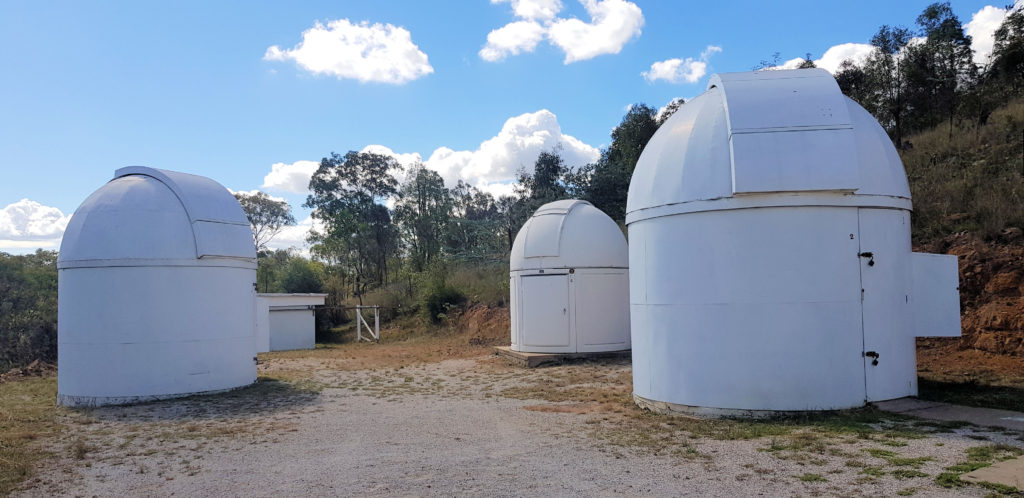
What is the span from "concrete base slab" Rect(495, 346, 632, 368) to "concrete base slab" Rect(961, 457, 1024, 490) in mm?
11688

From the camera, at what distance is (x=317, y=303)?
87.7 ft

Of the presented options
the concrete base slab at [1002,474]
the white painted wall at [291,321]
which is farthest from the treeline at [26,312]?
the concrete base slab at [1002,474]

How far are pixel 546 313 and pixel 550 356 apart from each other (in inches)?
47.8

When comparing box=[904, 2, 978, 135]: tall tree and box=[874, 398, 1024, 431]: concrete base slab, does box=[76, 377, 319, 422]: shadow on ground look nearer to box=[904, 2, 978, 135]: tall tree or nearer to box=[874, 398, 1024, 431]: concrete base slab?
box=[874, 398, 1024, 431]: concrete base slab

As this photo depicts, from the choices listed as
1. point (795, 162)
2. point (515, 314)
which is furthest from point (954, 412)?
point (515, 314)

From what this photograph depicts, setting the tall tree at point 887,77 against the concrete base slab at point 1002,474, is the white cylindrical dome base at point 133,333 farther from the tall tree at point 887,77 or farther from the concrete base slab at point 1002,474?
the tall tree at point 887,77

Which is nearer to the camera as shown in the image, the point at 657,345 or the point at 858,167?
the point at 858,167

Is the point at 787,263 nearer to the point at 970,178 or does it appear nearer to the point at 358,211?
the point at 970,178

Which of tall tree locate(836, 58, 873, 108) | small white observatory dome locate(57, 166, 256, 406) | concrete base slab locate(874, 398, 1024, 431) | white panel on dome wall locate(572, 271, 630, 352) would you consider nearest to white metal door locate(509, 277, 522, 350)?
white panel on dome wall locate(572, 271, 630, 352)

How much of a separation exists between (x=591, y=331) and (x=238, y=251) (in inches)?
353

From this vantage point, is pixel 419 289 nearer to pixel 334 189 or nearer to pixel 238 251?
pixel 334 189

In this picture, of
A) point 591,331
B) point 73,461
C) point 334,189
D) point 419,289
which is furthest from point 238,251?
point 334,189

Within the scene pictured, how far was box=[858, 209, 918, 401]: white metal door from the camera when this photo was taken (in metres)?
8.35

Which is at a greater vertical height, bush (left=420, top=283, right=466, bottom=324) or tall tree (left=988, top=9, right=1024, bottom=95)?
tall tree (left=988, top=9, right=1024, bottom=95)
